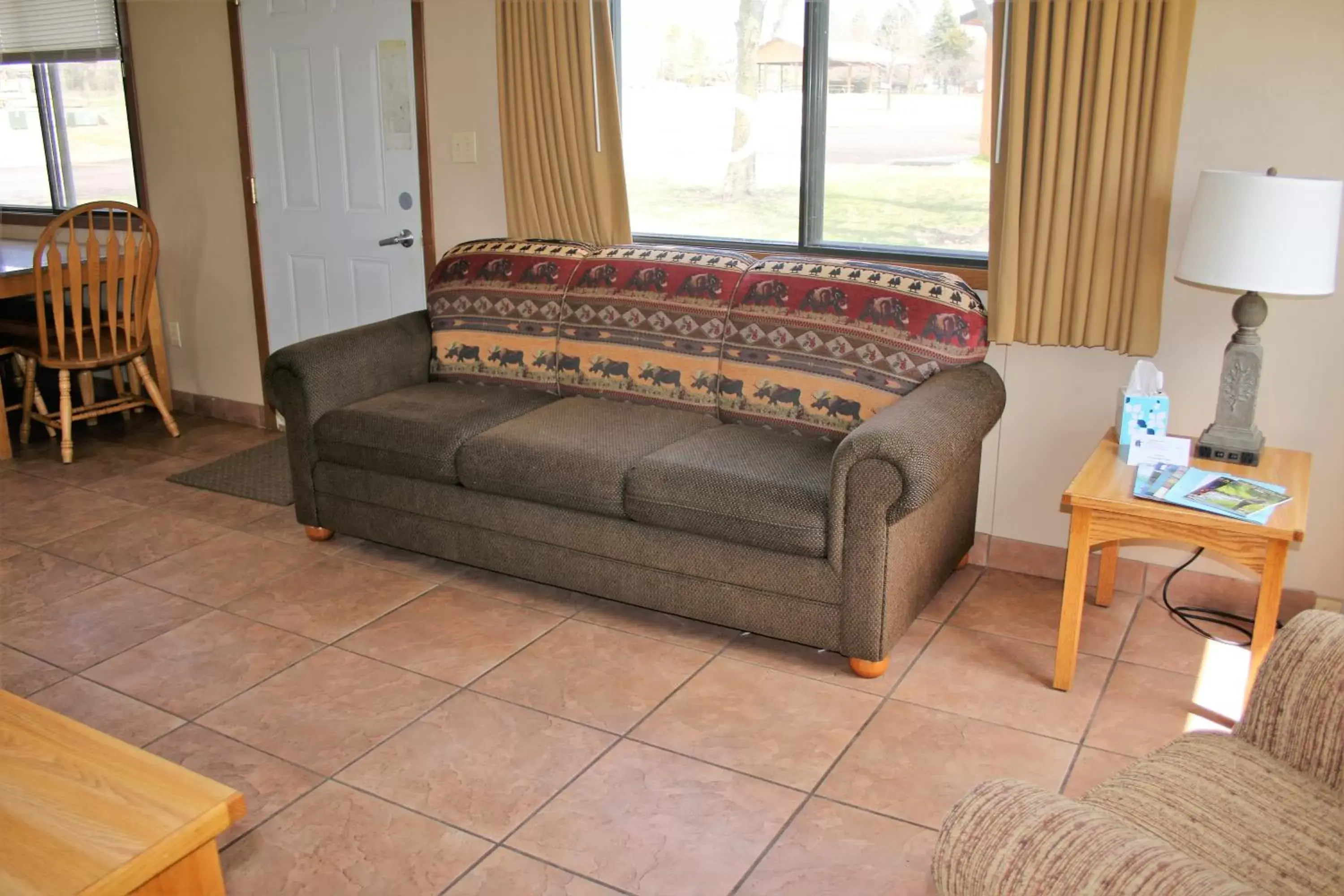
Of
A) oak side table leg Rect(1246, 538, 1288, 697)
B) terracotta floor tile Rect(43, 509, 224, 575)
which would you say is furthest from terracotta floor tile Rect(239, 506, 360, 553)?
oak side table leg Rect(1246, 538, 1288, 697)

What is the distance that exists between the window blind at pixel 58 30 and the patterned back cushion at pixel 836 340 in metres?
3.42

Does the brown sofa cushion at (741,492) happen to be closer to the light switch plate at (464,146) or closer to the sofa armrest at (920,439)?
the sofa armrest at (920,439)

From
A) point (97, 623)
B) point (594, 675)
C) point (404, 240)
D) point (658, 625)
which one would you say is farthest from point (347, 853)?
point (404, 240)

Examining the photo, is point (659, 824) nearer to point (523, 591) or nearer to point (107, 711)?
point (523, 591)

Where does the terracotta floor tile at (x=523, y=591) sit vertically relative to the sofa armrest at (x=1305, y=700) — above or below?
below

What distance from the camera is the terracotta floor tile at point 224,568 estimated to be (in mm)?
3262

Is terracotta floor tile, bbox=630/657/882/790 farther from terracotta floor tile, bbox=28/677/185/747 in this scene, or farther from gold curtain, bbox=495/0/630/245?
gold curtain, bbox=495/0/630/245

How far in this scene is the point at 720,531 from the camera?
275 cm

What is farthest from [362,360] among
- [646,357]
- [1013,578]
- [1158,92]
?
[1158,92]

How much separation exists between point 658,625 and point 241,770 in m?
1.12

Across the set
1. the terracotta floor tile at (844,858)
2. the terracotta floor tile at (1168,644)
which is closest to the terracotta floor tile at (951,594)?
the terracotta floor tile at (1168,644)

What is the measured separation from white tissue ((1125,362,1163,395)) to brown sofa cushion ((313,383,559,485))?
170cm

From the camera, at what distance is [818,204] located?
11.6ft

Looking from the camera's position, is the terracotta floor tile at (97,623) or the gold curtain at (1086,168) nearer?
the gold curtain at (1086,168)
